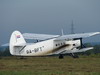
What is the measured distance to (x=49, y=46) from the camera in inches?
1677

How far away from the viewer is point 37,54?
41875mm

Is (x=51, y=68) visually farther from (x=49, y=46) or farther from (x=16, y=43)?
(x=16, y=43)

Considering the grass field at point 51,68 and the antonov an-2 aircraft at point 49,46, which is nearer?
the grass field at point 51,68

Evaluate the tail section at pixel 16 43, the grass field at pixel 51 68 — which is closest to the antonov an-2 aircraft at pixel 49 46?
the tail section at pixel 16 43

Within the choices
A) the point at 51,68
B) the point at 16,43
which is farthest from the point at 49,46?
the point at 51,68

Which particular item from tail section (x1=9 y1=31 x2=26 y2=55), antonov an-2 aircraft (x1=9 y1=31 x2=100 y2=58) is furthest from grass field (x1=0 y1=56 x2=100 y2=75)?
tail section (x1=9 y1=31 x2=26 y2=55)

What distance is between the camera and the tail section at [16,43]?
41812 millimetres

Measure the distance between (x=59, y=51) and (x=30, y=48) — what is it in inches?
132

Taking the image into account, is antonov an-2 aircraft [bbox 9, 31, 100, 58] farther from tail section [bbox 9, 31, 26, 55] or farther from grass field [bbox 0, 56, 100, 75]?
grass field [bbox 0, 56, 100, 75]

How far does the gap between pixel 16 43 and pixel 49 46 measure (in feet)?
10.8

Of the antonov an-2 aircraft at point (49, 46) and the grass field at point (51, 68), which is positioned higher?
the grass field at point (51, 68)

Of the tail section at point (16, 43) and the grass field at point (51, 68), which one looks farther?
the tail section at point (16, 43)

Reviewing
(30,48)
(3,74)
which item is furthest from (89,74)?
(30,48)

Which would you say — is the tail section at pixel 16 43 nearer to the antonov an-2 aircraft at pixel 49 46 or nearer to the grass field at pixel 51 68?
the antonov an-2 aircraft at pixel 49 46
